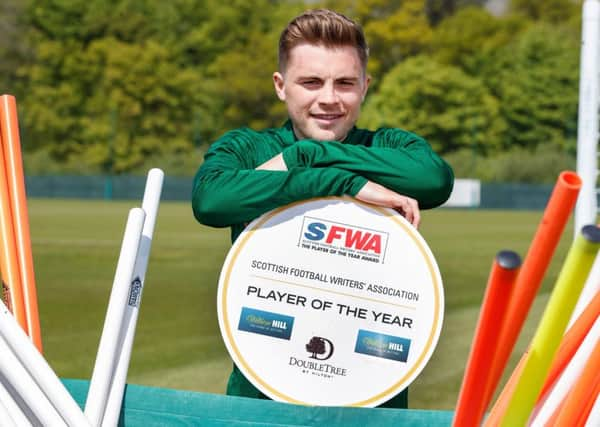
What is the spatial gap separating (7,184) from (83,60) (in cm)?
5144

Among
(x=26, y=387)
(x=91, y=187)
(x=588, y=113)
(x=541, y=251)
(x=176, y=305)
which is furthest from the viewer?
(x=91, y=187)

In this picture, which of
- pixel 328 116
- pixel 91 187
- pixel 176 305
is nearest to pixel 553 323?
pixel 328 116

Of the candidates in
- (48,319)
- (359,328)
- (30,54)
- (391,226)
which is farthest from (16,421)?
(30,54)

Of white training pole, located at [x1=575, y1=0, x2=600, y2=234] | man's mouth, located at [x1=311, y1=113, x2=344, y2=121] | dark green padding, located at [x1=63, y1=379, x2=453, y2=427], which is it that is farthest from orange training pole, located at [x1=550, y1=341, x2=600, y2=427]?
white training pole, located at [x1=575, y1=0, x2=600, y2=234]

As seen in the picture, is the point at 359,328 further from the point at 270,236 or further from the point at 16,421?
the point at 16,421

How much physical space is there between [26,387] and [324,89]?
0.86m

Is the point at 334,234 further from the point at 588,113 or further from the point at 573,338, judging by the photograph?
the point at 588,113

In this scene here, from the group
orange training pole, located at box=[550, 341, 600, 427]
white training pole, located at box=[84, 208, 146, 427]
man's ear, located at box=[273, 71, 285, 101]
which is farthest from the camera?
man's ear, located at box=[273, 71, 285, 101]

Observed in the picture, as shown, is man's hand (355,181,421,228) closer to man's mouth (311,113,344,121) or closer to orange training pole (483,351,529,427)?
man's mouth (311,113,344,121)

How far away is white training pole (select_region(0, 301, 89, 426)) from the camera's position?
1299mm

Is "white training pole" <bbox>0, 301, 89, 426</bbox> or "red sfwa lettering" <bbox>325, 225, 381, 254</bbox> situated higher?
"red sfwa lettering" <bbox>325, 225, 381, 254</bbox>

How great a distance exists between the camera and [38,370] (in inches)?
51.6

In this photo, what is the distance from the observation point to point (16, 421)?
1307 mm

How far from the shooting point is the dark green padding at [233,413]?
147 cm
